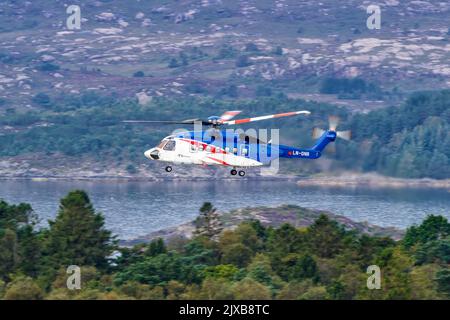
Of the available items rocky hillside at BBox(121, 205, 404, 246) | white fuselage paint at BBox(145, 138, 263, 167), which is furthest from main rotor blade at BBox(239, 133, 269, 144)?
rocky hillside at BBox(121, 205, 404, 246)

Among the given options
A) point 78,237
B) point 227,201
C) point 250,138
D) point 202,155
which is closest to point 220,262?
point 78,237

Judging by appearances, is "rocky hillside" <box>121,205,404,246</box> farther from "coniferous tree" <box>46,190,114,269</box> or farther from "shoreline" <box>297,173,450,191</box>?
"coniferous tree" <box>46,190,114,269</box>

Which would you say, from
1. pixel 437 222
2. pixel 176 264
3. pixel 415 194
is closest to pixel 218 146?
pixel 176 264

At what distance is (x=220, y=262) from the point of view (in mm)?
106875

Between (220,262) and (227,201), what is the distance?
72669 millimetres

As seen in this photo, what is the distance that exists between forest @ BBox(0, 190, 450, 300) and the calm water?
34807 mm

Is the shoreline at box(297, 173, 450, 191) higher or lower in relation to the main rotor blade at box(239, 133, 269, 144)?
higher

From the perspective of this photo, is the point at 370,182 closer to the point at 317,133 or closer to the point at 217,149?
the point at 317,133

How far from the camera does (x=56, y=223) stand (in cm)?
10950

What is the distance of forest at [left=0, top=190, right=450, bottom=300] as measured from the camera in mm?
89625

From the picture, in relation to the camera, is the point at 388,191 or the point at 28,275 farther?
the point at 388,191

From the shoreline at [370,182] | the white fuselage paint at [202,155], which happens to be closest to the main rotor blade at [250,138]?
the white fuselage paint at [202,155]

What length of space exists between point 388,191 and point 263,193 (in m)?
37.4

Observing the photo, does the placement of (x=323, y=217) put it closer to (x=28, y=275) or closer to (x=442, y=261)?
(x=442, y=261)
